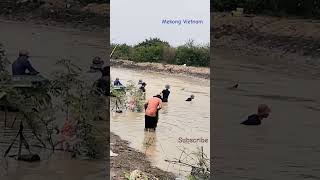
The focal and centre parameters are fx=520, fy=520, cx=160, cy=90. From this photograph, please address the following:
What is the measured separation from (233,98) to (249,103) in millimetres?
152

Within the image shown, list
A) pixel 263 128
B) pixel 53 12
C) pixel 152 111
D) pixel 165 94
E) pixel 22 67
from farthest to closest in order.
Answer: pixel 53 12
pixel 263 128
pixel 22 67
pixel 165 94
pixel 152 111

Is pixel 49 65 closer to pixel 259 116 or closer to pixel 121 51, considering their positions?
pixel 121 51

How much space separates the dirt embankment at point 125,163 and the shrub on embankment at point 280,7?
162 centimetres

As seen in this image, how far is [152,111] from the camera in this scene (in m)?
4.10

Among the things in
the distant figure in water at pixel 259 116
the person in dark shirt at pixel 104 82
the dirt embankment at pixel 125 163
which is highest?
the person in dark shirt at pixel 104 82

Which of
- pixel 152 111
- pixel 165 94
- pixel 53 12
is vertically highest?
pixel 53 12

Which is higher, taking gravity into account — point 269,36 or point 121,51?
point 269,36

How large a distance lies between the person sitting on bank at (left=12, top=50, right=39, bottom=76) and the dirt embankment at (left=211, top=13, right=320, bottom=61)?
63.8 inches

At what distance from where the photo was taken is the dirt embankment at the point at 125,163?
13.5 feet

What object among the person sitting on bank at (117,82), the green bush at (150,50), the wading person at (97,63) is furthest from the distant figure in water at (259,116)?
the wading person at (97,63)

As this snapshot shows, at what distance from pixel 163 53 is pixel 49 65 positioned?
1.04m

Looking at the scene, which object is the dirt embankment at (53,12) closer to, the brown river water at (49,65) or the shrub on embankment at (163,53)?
the brown river water at (49,65)

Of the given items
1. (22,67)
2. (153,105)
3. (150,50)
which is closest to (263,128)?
(153,105)

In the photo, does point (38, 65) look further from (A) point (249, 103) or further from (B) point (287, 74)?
(B) point (287, 74)
